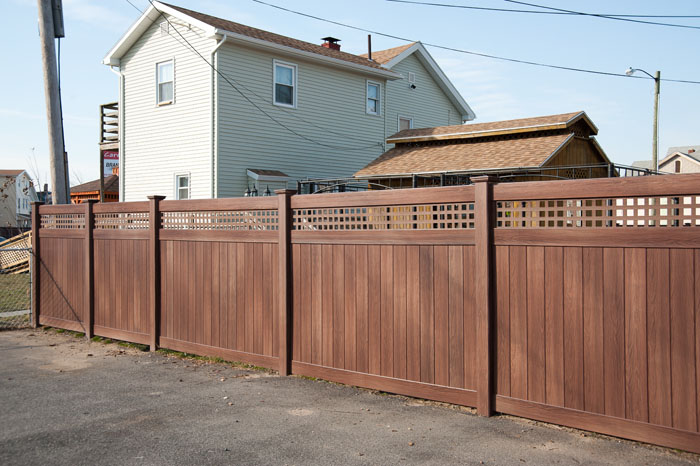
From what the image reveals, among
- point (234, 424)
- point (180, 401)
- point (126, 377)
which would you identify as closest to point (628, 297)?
point (234, 424)

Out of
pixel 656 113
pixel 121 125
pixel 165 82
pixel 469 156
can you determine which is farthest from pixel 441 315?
pixel 656 113

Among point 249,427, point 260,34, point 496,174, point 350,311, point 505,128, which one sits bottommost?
point 249,427

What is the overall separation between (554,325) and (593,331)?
0.30 m

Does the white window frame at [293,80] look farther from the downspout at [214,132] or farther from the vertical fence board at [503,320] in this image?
the vertical fence board at [503,320]

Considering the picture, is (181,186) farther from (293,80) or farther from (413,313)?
(413,313)

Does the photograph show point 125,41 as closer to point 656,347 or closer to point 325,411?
point 325,411

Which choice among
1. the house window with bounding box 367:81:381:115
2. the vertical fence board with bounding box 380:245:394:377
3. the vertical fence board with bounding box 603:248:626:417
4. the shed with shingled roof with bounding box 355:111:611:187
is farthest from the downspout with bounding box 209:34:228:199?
the vertical fence board with bounding box 603:248:626:417

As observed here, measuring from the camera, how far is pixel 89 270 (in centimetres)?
933

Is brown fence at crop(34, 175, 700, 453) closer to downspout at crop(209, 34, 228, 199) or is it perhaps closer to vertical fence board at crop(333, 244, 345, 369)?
vertical fence board at crop(333, 244, 345, 369)

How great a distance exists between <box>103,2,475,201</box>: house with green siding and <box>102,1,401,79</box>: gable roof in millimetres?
37

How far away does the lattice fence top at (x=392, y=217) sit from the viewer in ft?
18.4

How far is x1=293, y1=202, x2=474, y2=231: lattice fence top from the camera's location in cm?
562

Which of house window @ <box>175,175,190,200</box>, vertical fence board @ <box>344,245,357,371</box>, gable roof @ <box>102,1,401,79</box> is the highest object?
gable roof @ <box>102,1,401,79</box>

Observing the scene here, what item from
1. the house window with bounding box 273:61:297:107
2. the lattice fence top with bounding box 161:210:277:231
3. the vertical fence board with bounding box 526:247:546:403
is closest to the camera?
the vertical fence board with bounding box 526:247:546:403
